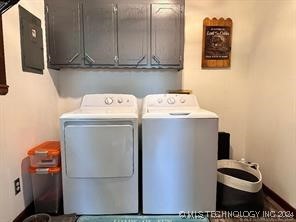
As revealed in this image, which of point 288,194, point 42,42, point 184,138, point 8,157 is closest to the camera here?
point 8,157

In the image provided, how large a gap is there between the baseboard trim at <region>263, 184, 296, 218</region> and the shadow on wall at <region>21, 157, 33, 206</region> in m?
2.35

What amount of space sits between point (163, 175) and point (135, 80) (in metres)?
1.31

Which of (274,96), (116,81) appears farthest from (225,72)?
(116,81)

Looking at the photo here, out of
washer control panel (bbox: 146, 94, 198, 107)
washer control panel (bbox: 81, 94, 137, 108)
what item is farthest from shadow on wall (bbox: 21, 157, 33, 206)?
washer control panel (bbox: 146, 94, 198, 107)

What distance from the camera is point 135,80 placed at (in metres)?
2.82

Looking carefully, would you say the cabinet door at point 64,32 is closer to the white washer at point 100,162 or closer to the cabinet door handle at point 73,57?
the cabinet door handle at point 73,57

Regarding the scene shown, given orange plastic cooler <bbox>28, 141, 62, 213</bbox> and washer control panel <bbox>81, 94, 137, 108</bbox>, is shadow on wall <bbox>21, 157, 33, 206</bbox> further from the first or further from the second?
washer control panel <bbox>81, 94, 137, 108</bbox>

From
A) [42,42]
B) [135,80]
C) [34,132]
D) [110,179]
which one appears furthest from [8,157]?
[135,80]

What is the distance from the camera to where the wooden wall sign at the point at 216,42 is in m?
2.74

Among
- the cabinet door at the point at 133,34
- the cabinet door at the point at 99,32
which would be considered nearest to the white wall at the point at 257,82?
the cabinet door at the point at 133,34

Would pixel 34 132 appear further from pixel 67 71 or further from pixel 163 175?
Result: pixel 163 175

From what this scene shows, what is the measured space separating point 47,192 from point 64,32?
5.32 ft

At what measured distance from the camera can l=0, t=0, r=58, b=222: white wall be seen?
170 centimetres

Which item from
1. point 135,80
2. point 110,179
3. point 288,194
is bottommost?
point 288,194
